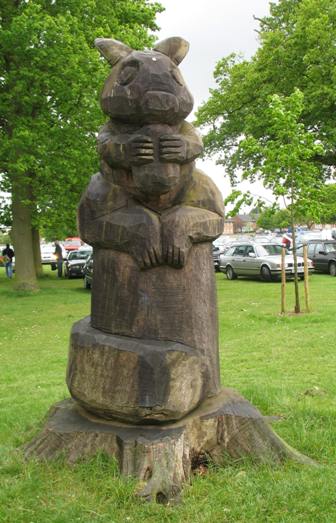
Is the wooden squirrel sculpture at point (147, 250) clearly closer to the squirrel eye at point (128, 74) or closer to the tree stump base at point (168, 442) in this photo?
the squirrel eye at point (128, 74)

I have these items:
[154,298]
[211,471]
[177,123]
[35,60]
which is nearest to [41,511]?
[211,471]

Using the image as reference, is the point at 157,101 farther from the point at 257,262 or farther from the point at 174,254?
the point at 257,262

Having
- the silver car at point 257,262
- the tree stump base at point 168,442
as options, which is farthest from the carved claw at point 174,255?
the silver car at point 257,262

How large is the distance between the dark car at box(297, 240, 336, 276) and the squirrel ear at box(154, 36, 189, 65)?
21.5m

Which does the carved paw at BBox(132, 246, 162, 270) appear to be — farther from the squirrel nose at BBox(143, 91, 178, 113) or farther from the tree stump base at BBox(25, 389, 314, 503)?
the tree stump base at BBox(25, 389, 314, 503)

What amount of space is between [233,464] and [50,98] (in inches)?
608

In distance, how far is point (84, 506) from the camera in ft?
11.6

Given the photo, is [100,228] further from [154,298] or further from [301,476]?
[301,476]

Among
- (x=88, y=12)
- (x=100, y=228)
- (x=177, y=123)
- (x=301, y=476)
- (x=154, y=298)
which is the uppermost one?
(x=88, y=12)

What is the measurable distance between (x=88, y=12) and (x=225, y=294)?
32.5ft

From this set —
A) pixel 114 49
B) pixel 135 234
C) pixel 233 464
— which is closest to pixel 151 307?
pixel 135 234

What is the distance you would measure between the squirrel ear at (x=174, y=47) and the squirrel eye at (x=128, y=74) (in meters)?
0.32

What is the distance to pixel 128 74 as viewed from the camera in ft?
13.0

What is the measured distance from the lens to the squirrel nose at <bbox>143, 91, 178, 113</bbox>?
3.86 m
